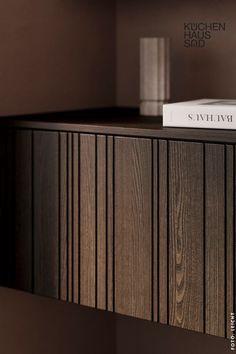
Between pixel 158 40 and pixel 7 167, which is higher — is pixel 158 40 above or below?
above

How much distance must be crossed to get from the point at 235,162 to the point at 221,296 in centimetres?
23

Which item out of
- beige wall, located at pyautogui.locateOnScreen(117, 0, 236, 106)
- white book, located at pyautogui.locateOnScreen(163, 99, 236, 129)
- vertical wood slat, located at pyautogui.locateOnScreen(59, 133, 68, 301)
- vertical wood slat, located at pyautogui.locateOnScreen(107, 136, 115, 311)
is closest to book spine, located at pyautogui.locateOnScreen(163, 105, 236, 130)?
white book, located at pyautogui.locateOnScreen(163, 99, 236, 129)

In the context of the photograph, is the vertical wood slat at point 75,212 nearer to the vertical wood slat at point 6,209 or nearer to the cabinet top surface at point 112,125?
the cabinet top surface at point 112,125

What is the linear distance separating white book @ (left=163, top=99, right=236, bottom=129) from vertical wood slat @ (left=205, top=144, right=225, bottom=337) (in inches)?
1.8

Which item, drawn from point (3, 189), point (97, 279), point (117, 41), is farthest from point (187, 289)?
point (117, 41)

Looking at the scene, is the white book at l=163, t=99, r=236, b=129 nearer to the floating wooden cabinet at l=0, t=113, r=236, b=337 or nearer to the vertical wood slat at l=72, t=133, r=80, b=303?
the floating wooden cabinet at l=0, t=113, r=236, b=337

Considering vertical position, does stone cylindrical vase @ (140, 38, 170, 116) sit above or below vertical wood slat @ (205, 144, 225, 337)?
above

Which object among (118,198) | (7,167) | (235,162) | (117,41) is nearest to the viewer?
(235,162)

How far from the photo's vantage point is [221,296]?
139 cm

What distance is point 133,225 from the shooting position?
58.6 inches

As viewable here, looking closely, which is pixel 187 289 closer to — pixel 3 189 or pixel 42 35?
pixel 3 189

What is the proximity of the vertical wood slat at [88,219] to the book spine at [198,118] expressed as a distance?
0.53 ft

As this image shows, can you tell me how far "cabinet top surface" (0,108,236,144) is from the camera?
54.7 inches

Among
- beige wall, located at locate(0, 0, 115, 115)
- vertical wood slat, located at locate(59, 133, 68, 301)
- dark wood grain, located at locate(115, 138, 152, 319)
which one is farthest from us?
beige wall, located at locate(0, 0, 115, 115)
